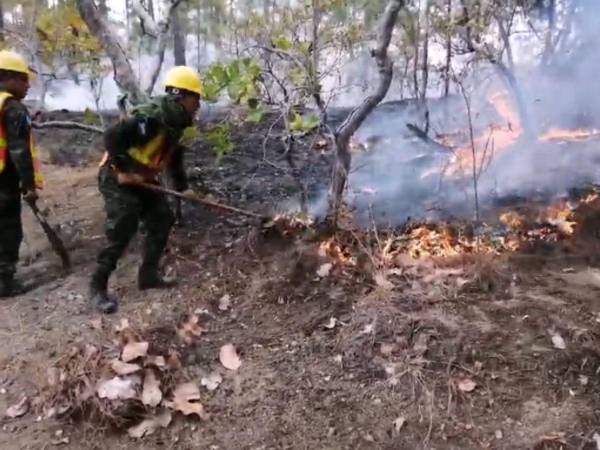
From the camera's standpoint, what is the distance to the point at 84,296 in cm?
534

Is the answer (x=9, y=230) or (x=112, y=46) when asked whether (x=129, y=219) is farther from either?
(x=112, y=46)

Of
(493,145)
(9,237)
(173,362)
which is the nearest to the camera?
(173,362)

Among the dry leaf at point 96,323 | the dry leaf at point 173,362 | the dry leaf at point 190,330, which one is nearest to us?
the dry leaf at point 173,362

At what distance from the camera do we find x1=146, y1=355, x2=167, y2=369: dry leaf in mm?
3971

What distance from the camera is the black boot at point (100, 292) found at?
499 centimetres

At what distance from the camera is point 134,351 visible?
4020mm

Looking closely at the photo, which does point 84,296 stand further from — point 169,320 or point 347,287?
point 347,287

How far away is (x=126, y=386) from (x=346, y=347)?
1.41m

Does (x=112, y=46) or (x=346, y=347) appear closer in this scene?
(x=346, y=347)

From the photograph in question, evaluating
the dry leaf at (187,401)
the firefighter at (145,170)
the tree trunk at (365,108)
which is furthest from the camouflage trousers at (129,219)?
the dry leaf at (187,401)

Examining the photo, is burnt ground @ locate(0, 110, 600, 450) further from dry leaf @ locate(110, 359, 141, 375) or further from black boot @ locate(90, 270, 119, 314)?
dry leaf @ locate(110, 359, 141, 375)

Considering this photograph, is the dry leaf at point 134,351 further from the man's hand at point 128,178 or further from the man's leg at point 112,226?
the man's hand at point 128,178

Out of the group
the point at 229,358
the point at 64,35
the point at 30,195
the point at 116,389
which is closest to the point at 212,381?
the point at 229,358

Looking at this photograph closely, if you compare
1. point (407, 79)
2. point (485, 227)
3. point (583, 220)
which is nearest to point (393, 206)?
point (485, 227)
